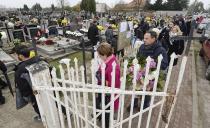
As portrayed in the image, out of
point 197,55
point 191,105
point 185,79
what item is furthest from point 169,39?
point 197,55

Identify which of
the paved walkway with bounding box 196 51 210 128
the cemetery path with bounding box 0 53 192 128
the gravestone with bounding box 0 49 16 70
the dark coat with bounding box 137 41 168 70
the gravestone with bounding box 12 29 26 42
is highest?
the dark coat with bounding box 137 41 168 70

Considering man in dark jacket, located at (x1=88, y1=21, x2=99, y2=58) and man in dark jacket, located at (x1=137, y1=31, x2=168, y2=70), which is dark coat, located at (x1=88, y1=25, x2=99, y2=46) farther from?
man in dark jacket, located at (x1=137, y1=31, x2=168, y2=70)

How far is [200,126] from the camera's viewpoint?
4.52 metres

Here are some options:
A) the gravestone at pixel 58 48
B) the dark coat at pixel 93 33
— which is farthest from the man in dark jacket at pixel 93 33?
the gravestone at pixel 58 48

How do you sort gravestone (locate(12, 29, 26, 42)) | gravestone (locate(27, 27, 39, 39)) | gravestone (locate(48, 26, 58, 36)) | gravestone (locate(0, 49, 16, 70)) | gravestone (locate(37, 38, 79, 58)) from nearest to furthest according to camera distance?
gravestone (locate(0, 49, 16, 70)) → gravestone (locate(37, 38, 79, 58)) → gravestone (locate(12, 29, 26, 42)) → gravestone (locate(27, 27, 39, 39)) → gravestone (locate(48, 26, 58, 36))

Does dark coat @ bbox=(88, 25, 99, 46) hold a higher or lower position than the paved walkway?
higher

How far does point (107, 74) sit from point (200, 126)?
300cm

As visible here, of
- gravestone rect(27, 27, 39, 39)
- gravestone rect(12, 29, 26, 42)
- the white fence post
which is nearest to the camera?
the white fence post

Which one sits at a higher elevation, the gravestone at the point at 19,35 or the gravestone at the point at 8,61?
the gravestone at the point at 19,35

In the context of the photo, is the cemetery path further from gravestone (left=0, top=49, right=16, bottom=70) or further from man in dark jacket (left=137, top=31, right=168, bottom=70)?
gravestone (left=0, top=49, right=16, bottom=70)

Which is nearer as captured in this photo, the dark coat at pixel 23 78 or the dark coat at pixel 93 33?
the dark coat at pixel 23 78

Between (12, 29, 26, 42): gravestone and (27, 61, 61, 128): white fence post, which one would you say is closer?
(27, 61, 61, 128): white fence post

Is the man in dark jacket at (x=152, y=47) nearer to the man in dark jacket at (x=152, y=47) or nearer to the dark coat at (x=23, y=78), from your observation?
the man in dark jacket at (x=152, y=47)

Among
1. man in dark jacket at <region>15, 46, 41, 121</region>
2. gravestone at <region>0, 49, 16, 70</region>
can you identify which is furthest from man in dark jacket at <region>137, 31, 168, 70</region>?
gravestone at <region>0, 49, 16, 70</region>
